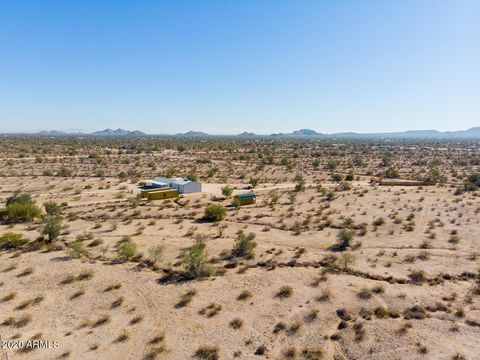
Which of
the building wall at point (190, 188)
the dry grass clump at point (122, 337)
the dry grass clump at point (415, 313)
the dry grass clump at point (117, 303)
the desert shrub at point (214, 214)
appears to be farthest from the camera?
the building wall at point (190, 188)

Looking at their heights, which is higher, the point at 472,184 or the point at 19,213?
the point at 19,213

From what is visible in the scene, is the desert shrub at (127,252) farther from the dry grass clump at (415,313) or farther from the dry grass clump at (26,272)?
the dry grass clump at (415,313)

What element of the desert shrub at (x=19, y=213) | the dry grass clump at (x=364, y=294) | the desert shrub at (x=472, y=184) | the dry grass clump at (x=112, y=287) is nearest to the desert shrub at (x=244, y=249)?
the dry grass clump at (x=364, y=294)

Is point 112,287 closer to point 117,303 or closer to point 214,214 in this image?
point 117,303

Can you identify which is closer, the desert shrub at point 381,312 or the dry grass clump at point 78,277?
the desert shrub at point 381,312

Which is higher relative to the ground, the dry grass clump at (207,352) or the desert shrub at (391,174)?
the dry grass clump at (207,352)

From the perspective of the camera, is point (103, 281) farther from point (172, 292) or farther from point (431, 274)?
point (431, 274)

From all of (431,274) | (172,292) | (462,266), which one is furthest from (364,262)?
(172,292)

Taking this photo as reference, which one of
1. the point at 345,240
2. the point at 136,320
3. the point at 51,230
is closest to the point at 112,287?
the point at 136,320
